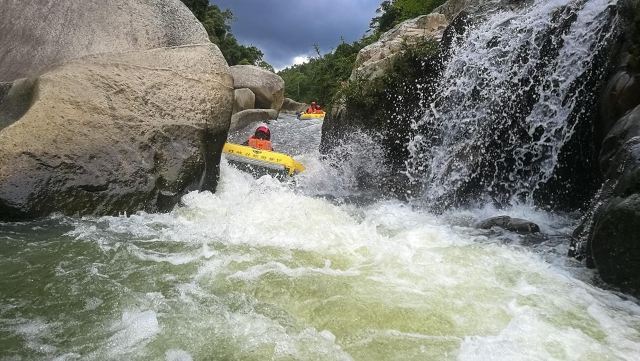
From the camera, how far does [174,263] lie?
4.16 m

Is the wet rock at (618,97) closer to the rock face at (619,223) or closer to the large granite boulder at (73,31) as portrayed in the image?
the rock face at (619,223)

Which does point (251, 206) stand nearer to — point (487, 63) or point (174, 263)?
point (174, 263)

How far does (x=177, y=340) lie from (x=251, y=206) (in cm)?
338

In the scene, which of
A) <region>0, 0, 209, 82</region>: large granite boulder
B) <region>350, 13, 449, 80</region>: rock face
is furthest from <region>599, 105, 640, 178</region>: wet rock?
<region>0, 0, 209, 82</region>: large granite boulder

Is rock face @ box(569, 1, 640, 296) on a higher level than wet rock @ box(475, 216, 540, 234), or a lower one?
higher

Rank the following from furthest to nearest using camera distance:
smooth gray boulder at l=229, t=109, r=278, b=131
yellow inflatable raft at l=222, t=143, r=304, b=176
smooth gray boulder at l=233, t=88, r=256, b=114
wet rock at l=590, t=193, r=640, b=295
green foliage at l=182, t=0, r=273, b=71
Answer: green foliage at l=182, t=0, r=273, b=71, smooth gray boulder at l=233, t=88, r=256, b=114, smooth gray boulder at l=229, t=109, r=278, b=131, yellow inflatable raft at l=222, t=143, r=304, b=176, wet rock at l=590, t=193, r=640, b=295

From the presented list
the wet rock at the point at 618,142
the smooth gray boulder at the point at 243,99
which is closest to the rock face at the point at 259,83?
the smooth gray boulder at the point at 243,99

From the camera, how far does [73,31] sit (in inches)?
294

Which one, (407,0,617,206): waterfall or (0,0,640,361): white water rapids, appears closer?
(0,0,640,361): white water rapids

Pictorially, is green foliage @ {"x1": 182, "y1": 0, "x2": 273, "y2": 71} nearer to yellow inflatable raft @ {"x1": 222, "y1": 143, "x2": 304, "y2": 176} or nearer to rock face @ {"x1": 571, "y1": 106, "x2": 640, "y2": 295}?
yellow inflatable raft @ {"x1": 222, "y1": 143, "x2": 304, "y2": 176}

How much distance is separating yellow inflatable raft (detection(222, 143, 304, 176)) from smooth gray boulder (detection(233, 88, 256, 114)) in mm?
12274

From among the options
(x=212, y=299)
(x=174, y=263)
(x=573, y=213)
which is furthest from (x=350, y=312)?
(x=573, y=213)

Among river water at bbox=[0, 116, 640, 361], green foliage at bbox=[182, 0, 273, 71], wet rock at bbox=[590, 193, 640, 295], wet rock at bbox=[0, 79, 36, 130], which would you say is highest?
green foliage at bbox=[182, 0, 273, 71]

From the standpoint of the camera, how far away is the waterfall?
655 centimetres
